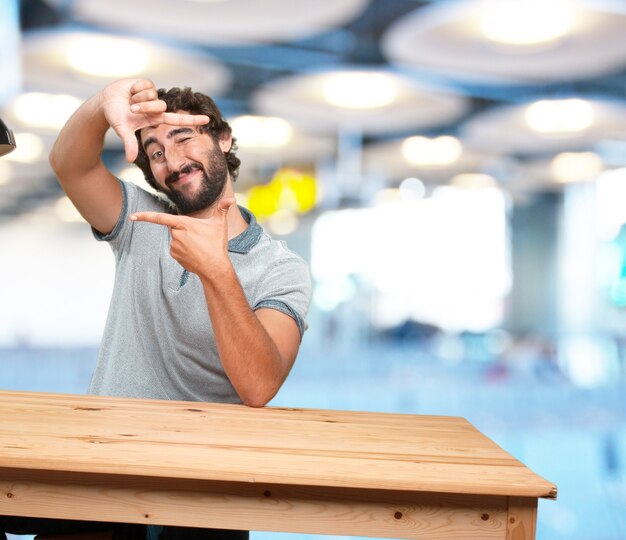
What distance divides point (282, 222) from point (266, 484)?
23.8 feet

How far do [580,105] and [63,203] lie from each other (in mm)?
7106

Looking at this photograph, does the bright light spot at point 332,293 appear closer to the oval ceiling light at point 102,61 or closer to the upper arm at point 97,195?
the oval ceiling light at point 102,61

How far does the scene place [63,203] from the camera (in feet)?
35.4

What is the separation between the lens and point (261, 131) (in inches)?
307

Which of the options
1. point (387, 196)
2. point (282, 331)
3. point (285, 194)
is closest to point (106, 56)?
point (285, 194)

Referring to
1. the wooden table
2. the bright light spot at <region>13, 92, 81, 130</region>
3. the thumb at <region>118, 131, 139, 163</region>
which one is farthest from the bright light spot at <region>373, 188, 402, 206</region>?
the wooden table

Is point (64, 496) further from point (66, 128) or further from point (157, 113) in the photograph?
point (66, 128)

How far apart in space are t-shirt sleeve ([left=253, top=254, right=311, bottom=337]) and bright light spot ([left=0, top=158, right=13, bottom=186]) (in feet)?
28.3

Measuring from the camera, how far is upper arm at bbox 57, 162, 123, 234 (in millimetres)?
1639

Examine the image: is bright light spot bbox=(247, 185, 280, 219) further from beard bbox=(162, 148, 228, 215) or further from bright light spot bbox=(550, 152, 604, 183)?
beard bbox=(162, 148, 228, 215)

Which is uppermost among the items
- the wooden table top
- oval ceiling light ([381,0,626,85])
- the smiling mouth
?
oval ceiling light ([381,0,626,85])

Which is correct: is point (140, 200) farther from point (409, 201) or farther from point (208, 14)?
point (409, 201)

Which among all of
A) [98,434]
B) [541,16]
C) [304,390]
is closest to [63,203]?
[304,390]

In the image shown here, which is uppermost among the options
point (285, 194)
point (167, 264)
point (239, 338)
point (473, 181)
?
point (473, 181)
